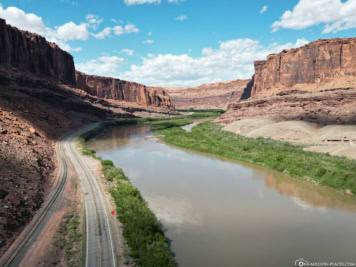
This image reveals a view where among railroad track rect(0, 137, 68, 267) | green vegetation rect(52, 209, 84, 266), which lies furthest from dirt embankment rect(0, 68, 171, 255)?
green vegetation rect(52, 209, 84, 266)

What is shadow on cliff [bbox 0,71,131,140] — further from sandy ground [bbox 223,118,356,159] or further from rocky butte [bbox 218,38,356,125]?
rocky butte [bbox 218,38,356,125]

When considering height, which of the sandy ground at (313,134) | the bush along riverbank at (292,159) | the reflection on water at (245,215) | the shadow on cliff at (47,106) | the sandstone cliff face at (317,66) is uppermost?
the sandstone cliff face at (317,66)

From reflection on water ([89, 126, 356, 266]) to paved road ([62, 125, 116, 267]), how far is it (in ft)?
11.3

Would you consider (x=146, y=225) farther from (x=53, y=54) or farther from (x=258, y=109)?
(x=53, y=54)

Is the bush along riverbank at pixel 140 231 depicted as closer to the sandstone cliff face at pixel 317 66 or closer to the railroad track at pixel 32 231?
the railroad track at pixel 32 231

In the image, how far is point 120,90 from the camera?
140 metres

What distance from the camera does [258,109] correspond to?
208 feet

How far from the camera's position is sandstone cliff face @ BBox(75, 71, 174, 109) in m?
124

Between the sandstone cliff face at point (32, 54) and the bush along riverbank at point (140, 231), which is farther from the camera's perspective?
the sandstone cliff face at point (32, 54)

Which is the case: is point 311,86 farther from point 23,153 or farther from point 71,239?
point 71,239

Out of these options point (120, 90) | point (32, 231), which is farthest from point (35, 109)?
point (120, 90)

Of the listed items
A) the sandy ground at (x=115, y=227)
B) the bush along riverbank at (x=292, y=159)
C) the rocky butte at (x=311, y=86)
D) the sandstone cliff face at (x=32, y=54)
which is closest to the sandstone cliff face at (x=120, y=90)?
the sandstone cliff face at (x=32, y=54)

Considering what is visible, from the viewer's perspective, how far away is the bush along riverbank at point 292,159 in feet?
71.3

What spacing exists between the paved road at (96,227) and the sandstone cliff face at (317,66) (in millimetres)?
57100
